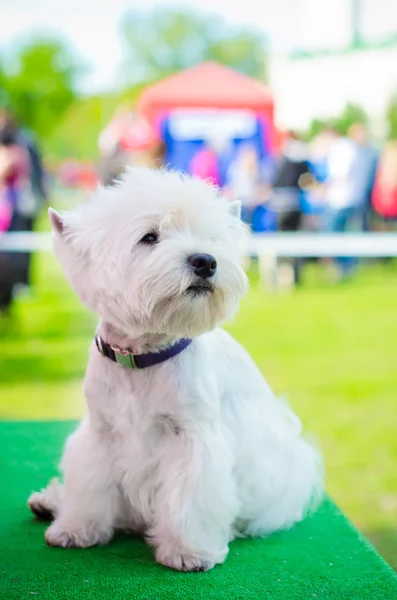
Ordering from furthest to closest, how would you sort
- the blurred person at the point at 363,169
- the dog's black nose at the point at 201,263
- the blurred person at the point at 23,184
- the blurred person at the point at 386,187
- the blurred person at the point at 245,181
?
the blurred person at the point at 386,187
the blurred person at the point at 245,181
the blurred person at the point at 363,169
the blurred person at the point at 23,184
the dog's black nose at the point at 201,263

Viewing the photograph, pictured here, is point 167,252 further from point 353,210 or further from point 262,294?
point 353,210

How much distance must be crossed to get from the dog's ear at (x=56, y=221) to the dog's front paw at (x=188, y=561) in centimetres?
116

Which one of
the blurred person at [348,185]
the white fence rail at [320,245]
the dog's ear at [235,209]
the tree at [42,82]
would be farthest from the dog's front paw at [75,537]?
the tree at [42,82]

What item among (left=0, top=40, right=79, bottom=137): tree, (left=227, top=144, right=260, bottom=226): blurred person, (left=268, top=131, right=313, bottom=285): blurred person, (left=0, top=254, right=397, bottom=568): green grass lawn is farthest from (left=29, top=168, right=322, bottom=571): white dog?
(left=0, top=40, right=79, bottom=137): tree

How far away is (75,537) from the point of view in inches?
126

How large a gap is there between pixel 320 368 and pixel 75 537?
5530 millimetres

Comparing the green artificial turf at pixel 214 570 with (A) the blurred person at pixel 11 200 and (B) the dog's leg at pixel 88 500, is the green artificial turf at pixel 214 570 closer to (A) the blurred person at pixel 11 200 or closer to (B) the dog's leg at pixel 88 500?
(B) the dog's leg at pixel 88 500

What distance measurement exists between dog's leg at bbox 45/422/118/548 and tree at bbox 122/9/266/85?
68.6 meters

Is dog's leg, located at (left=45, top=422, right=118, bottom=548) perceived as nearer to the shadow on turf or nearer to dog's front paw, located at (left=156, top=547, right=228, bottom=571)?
dog's front paw, located at (left=156, top=547, right=228, bottom=571)

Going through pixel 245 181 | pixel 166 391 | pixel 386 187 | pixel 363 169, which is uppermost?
pixel 166 391

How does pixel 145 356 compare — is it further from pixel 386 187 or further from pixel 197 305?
pixel 386 187

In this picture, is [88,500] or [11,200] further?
[11,200]

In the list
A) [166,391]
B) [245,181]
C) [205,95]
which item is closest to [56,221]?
[166,391]

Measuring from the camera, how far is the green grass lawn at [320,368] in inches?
216
